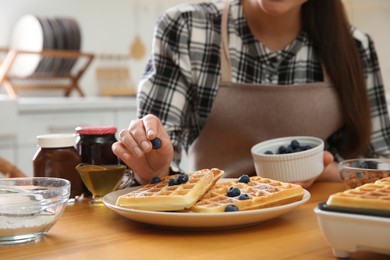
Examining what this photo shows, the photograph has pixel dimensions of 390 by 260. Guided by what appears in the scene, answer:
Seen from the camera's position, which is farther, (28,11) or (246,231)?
(28,11)

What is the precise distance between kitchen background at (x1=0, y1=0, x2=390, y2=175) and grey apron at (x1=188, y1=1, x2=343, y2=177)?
131cm

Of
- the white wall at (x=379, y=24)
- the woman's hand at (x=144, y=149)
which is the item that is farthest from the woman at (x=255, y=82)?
the white wall at (x=379, y=24)

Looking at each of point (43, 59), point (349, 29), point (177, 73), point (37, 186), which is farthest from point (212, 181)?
point (43, 59)

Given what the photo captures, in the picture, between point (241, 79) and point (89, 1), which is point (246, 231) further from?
point (89, 1)

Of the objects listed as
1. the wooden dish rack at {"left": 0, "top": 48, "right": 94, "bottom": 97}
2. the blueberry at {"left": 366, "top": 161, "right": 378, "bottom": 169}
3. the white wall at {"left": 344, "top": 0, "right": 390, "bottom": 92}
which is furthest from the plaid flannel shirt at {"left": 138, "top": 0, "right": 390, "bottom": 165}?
the white wall at {"left": 344, "top": 0, "right": 390, "bottom": 92}

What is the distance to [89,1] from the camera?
10.9 ft

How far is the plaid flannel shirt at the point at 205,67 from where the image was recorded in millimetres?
1477

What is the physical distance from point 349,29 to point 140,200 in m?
0.95

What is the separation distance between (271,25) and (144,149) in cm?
71

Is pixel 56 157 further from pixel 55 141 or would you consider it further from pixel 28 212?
pixel 28 212

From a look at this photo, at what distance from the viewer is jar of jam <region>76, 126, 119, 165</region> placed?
42.3 inches

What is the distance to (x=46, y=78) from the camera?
3053mm

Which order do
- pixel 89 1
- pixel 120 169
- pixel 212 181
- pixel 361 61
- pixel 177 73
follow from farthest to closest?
pixel 89 1 → pixel 361 61 → pixel 177 73 → pixel 120 169 → pixel 212 181

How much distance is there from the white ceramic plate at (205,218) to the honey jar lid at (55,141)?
0.81 ft
